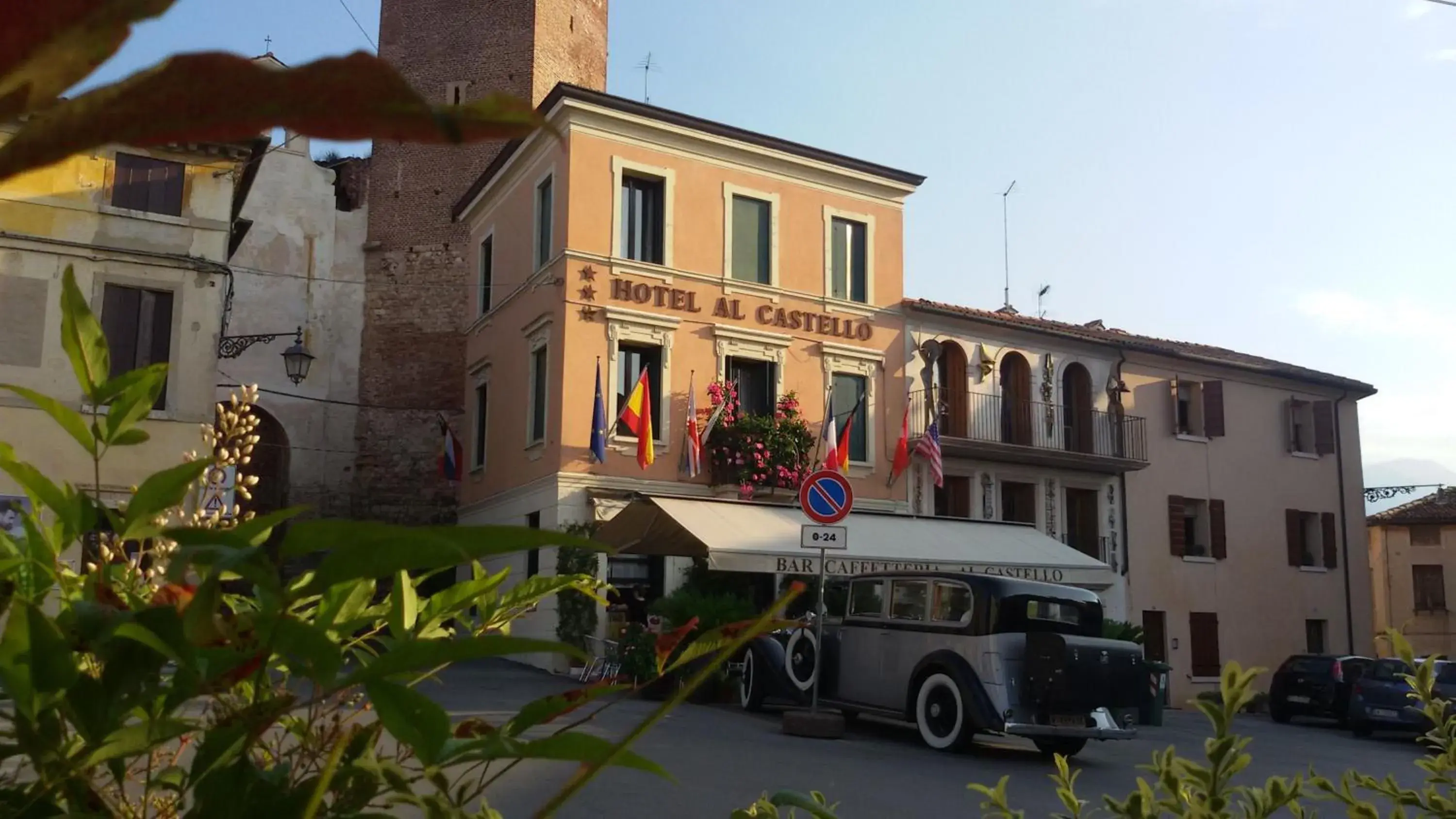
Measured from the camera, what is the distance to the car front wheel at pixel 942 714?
37.5 ft

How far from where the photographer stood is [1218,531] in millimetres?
25875

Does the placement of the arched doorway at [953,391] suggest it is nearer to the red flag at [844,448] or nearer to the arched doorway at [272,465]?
the red flag at [844,448]

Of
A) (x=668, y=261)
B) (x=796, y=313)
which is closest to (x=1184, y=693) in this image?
(x=796, y=313)

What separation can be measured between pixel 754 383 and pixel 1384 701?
1111cm

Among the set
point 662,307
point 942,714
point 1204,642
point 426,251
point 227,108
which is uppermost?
point 426,251

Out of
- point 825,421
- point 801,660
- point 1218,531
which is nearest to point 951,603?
point 801,660

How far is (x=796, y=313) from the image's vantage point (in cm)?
2125

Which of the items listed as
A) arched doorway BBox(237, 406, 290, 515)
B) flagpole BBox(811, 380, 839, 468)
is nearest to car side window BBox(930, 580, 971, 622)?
flagpole BBox(811, 380, 839, 468)

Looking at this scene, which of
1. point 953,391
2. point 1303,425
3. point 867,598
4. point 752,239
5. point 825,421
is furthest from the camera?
point 1303,425

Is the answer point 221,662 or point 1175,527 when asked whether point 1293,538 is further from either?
point 221,662

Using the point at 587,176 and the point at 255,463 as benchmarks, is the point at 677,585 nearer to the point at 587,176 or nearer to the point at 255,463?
the point at 587,176

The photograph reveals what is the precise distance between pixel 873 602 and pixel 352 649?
12403mm

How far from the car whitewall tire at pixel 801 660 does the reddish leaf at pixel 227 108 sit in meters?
13.0

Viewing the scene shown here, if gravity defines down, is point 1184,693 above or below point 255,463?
below
